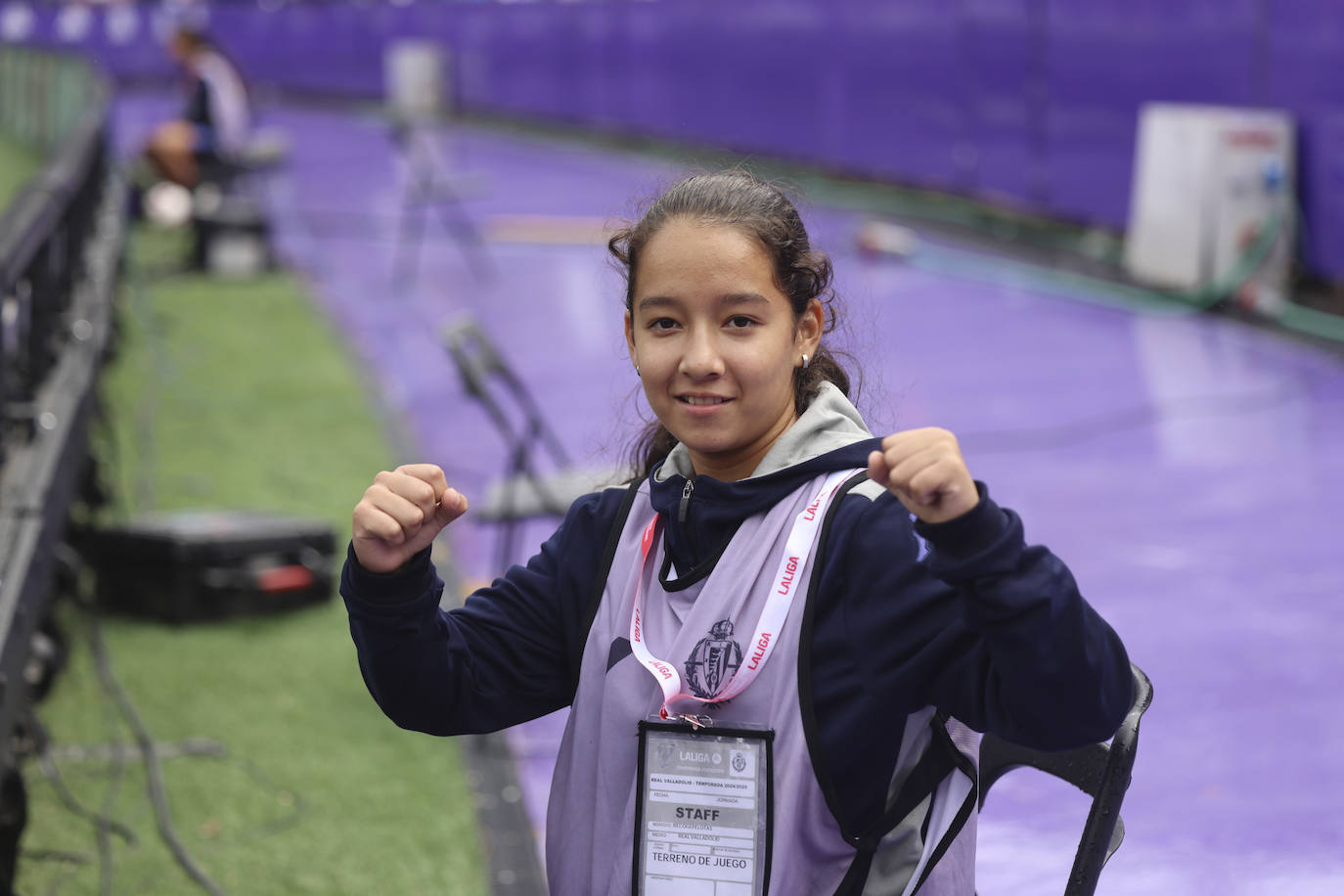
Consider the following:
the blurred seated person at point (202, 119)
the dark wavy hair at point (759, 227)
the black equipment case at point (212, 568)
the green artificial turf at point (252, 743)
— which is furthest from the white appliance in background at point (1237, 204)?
the dark wavy hair at point (759, 227)

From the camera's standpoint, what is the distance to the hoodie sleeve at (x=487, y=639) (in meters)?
1.78

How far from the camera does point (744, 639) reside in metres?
1.69

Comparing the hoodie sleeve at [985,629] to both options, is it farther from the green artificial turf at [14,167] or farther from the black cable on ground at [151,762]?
the green artificial turf at [14,167]

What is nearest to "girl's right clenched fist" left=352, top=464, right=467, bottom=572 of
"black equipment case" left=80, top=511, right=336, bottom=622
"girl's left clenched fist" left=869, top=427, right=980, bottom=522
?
"girl's left clenched fist" left=869, top=427, right=980, bottom=522

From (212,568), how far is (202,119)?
8412mm

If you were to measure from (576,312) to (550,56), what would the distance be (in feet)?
48.5

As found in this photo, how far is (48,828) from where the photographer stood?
3592 millimetres

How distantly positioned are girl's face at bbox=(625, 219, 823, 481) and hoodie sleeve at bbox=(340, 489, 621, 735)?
0.80 ft

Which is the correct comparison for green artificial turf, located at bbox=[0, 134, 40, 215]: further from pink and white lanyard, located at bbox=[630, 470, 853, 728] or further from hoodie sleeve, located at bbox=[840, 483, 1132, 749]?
hoodie sleeve, located at bbox=[840, 483, 1132, 749]

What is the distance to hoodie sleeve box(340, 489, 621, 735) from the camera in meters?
1.78

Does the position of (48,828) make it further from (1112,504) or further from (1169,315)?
(1169,315)

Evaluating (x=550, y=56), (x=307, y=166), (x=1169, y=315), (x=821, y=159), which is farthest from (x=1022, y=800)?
(x=550, y=56)

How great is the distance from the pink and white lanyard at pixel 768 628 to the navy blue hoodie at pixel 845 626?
24 millimetres

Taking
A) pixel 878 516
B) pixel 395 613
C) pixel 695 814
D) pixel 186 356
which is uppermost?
pixel 878 516
